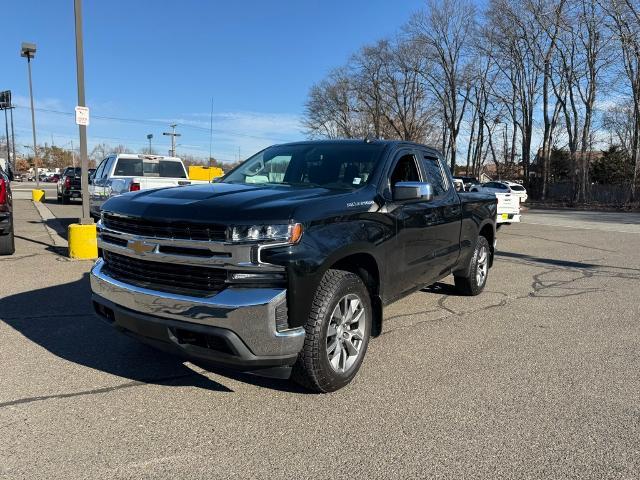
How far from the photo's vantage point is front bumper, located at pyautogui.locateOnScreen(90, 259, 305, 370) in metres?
3.03

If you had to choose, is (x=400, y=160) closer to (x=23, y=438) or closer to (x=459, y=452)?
(x=459, y=452)

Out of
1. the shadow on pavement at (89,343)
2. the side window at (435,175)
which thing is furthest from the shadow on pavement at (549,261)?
the shadow on pavement at (89,343)

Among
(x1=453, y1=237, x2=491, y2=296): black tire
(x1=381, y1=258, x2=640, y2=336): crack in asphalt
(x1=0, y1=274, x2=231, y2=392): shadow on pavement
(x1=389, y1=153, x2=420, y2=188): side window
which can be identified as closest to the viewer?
(x1=0, y1=274, x2=231, y2=392): shadow on pavement

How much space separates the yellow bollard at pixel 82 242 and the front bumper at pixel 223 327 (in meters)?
6.07

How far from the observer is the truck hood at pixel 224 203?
3.16 m

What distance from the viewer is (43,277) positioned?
7250mm

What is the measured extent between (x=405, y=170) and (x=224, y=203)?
2.17 m

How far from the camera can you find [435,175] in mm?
5500

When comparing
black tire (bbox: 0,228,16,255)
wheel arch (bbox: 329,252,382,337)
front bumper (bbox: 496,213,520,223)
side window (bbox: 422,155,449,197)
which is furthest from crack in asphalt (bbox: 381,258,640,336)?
black tire (bbox: 0,228,16,255)

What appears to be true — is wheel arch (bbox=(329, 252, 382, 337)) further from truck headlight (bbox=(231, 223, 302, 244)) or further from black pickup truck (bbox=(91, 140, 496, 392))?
truck headlight (bbox=(231, 223, 302, 244))

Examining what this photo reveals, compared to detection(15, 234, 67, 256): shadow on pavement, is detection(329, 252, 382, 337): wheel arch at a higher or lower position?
higher

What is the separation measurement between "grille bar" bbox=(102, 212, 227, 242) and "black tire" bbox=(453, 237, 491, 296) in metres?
4.22

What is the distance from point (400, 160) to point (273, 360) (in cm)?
243

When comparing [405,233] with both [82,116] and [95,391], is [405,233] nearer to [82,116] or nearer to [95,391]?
[95,391]
